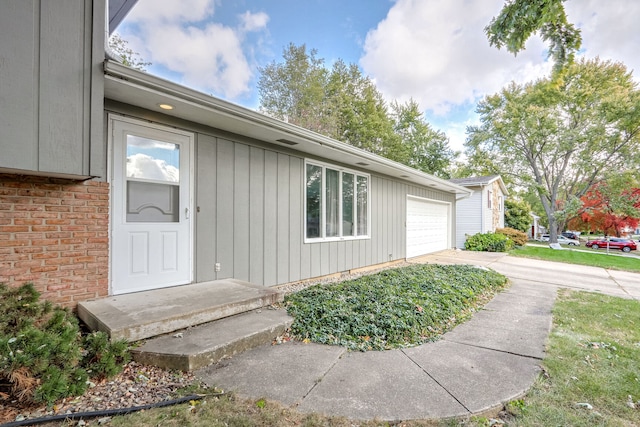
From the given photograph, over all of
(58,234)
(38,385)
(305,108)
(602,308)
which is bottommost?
(602,308)

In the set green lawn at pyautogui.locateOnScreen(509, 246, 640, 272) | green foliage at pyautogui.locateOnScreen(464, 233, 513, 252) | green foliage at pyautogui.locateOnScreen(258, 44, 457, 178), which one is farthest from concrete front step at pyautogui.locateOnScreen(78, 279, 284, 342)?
green foliage at pyautogui.locateOnScreen(258, 44, 457, 178)

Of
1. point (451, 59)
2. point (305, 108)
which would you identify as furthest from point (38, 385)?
point (305, 108)

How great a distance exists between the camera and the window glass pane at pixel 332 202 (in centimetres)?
614

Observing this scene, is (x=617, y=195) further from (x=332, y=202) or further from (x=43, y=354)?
(x=43, y=354)

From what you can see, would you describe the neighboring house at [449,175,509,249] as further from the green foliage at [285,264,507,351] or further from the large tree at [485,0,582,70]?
the large tree at [485,0,582,70]

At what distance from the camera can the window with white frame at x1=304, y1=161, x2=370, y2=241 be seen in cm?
578

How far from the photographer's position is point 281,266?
516cm

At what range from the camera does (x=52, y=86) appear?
Result: 7.97 feet

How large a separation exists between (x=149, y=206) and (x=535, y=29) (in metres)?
4.30

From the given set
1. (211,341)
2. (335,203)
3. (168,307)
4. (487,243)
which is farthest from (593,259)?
(168,307)

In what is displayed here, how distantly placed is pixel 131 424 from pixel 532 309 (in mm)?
5033

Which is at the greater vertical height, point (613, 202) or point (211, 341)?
point (613, 202)

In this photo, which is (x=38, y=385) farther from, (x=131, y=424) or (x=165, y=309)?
(x=165, y=309)

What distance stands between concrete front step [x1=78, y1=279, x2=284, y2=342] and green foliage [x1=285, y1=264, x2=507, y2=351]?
1.90 ft
